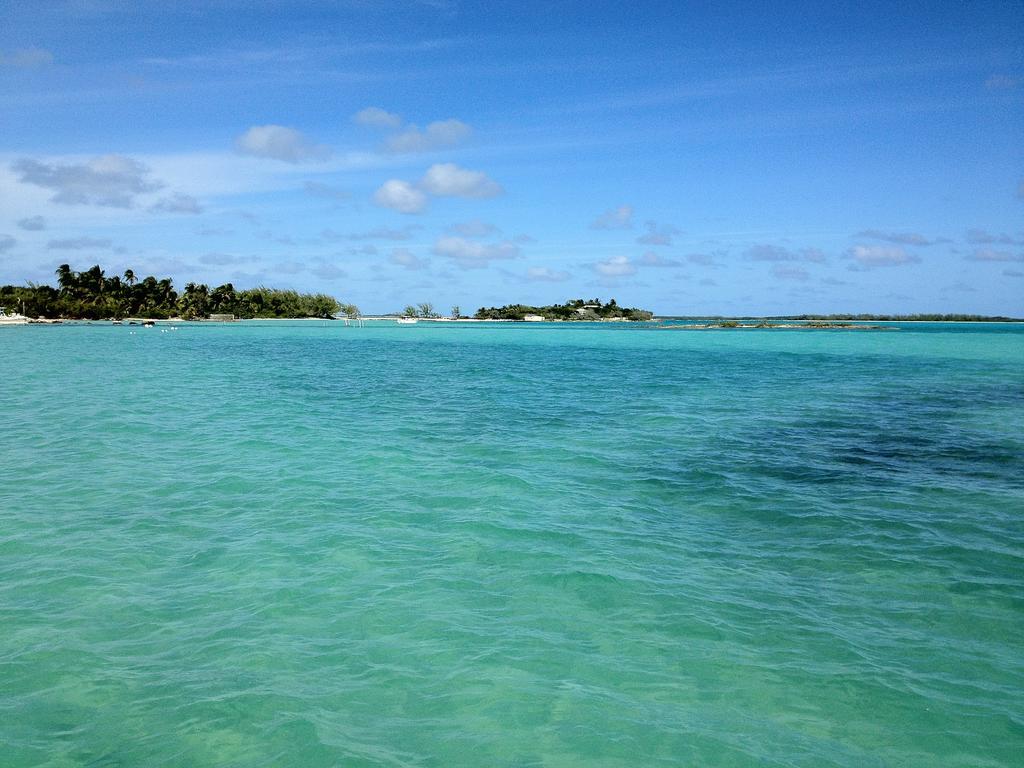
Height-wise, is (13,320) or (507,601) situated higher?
(13,320)

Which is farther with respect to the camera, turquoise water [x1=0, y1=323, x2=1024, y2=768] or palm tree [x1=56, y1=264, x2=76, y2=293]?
palm tree [x1=56, y1=264, x2=76, y2=293]

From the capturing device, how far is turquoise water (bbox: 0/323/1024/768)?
5.04m

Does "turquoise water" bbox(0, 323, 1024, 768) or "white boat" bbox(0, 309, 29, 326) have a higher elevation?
"white boat" bbox(0, 309, 29, 326)

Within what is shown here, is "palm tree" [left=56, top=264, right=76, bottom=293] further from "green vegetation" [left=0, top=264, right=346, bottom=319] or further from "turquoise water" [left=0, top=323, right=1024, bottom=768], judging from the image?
"turquoise water" [left=0, top=323, right=1024, bottom=768]

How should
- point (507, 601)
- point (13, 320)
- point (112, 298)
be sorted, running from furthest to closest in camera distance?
point (112, 298) < point (13, 320) < point (507, 601)

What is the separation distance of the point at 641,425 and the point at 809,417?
6454 millimetres

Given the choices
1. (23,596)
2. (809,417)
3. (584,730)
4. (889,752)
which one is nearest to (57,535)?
(23,596)

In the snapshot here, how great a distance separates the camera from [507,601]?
7.41 metres

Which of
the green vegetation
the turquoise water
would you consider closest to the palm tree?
the green vegetation

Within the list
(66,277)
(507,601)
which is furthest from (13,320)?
(507,601)

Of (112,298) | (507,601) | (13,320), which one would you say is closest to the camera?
(507,601)

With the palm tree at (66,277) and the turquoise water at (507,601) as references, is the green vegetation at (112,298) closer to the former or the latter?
the palm tree at (66,277)

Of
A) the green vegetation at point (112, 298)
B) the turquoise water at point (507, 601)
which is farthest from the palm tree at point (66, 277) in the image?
the turquoise water at point (507, 601)

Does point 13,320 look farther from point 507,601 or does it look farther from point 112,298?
point 507,601
